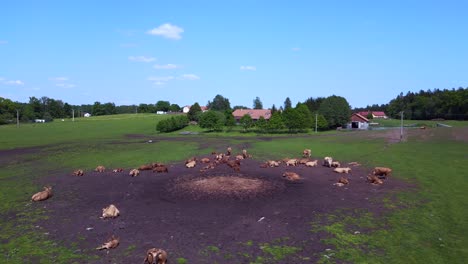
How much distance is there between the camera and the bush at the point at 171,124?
4031 inches

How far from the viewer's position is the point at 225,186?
2578 centimetres

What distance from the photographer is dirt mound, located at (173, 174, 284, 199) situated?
939 inches

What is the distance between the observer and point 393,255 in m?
13.8

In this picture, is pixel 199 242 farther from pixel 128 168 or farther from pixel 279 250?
pixel 128 168

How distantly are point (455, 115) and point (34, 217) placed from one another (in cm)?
15829

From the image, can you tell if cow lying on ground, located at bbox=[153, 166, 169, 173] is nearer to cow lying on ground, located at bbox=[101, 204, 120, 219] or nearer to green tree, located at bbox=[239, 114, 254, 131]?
cow lying on ground, located at bbox=[101, 204, 120, 219]

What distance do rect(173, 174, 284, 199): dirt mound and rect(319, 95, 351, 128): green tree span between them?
8347 cm

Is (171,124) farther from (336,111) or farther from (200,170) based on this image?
(200,170)

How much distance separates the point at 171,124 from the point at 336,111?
49.9 m

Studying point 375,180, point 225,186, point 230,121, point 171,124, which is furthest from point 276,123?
point 225,186

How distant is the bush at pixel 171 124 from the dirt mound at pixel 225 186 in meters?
74.7

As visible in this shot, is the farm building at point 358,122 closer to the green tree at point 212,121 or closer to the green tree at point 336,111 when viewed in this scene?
the green tree at point 336,111

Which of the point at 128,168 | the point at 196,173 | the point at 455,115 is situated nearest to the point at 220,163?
the point at 196,173

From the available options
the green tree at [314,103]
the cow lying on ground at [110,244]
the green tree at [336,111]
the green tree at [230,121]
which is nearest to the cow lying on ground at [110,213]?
the cow lying on ground at [110,244]
